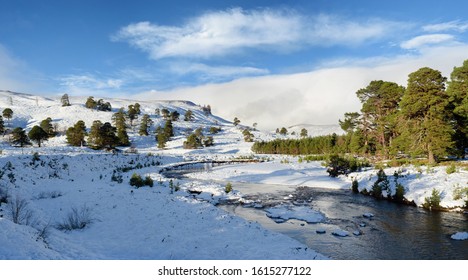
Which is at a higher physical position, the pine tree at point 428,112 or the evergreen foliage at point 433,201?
the pine tree at point 428,112

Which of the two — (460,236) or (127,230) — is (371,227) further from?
(127,230)

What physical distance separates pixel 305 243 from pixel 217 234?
447cm

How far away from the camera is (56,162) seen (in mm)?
37594

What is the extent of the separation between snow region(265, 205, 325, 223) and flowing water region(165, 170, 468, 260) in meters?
0.52

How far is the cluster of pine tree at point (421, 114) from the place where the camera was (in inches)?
1401

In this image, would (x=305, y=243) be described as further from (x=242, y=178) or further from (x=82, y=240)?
(x=242, y=178)

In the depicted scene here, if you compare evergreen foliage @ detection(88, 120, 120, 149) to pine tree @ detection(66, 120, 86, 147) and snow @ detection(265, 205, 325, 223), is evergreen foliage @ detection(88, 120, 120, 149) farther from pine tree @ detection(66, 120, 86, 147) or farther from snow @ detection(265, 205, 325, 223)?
snow @ detection(265, 205, 325, 223)

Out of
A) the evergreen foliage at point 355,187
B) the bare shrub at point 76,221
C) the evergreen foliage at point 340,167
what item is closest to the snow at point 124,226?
the bare shrub at point 76,221

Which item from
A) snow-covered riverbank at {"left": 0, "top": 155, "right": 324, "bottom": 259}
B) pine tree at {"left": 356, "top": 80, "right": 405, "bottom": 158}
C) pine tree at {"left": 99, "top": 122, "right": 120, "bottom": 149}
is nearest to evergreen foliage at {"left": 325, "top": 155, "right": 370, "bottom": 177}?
pine tree at {"left": 356, "top": 80, "right": 405, "bottom": 158}

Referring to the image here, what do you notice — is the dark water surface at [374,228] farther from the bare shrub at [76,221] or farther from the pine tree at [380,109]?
the pine tree at [380,109]

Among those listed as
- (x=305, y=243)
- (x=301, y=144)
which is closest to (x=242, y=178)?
(x=305, y=243)

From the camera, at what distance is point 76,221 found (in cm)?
1642

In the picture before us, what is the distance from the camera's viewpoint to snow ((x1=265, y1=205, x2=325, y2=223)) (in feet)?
66.3

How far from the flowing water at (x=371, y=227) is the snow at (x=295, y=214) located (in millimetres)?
522
